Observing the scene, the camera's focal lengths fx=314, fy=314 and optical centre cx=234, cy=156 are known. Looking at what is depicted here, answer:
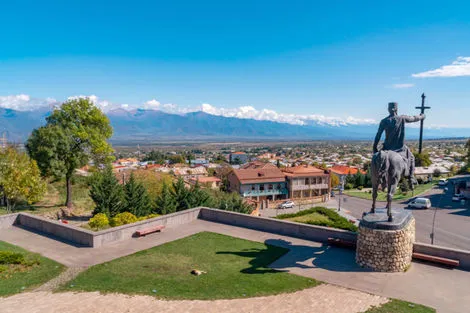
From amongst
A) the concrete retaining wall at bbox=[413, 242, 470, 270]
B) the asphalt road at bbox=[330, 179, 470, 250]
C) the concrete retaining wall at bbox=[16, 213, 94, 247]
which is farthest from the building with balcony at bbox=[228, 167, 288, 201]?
the concrete retaining wall at bbox=[413, 242, 470, 270]

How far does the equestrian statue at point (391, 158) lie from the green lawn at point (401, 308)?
3.63 m

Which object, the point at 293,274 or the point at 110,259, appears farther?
the point at 110,259

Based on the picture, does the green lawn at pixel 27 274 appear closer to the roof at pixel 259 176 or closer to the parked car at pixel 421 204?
the parked car at pixel 421 204

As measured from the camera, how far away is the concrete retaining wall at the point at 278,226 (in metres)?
15.7

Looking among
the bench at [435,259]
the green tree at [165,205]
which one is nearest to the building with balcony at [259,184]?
the green tree at [165,205]

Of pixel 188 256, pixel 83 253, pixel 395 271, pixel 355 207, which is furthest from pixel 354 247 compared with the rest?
pixel 355 207

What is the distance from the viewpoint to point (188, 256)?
46.3 feet

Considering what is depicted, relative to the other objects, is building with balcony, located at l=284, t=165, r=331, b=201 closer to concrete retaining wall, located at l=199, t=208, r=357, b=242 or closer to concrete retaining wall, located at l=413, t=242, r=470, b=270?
concrete retaining wall, located at l=199, t=208, r=357, b=242

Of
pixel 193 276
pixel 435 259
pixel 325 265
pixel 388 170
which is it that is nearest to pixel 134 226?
pixel 193 276

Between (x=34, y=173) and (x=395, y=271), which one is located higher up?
(x=34, y=173)

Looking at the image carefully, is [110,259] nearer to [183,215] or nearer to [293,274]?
[183,215]

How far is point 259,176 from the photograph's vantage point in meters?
63.2

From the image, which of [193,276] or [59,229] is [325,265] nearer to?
[193,276]

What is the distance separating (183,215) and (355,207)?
130 feet
